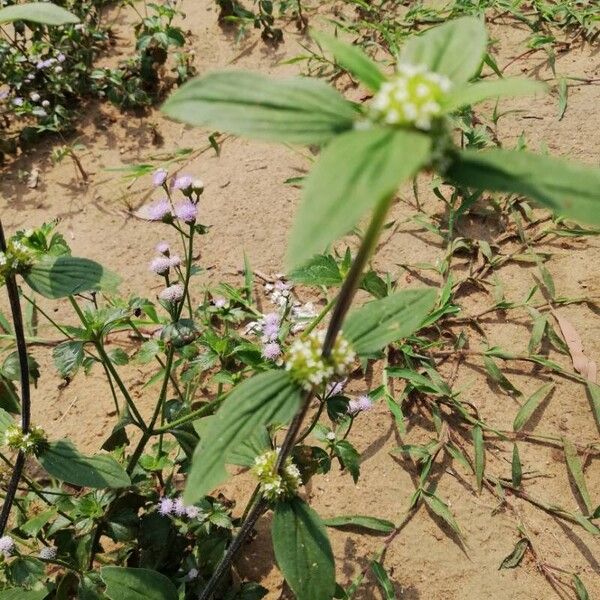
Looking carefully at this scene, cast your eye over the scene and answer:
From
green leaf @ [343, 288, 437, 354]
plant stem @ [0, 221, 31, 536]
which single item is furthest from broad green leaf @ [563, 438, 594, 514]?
plant stem @ [0, 221, 31, 536]

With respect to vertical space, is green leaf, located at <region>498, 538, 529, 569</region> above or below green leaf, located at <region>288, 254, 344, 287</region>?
below

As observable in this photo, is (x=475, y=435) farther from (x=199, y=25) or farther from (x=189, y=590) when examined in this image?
(x=199, y=25)

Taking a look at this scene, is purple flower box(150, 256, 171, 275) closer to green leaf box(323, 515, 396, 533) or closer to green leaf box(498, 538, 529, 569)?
green leaf box(323, 515, 396, 533)

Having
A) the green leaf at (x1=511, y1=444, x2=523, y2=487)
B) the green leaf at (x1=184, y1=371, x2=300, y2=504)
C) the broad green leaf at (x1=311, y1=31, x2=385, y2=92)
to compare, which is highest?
the broad green leaf at (x1=311, y1=31, x2=385, y2=92)

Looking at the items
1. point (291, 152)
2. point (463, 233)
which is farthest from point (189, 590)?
point (291, 152)

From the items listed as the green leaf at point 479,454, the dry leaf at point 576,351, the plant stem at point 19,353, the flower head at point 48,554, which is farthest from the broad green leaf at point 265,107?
the dry leaf at point 576,351

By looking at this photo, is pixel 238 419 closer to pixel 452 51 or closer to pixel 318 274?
pixel 452 51

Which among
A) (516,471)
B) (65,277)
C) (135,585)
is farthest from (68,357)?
(516,471)
